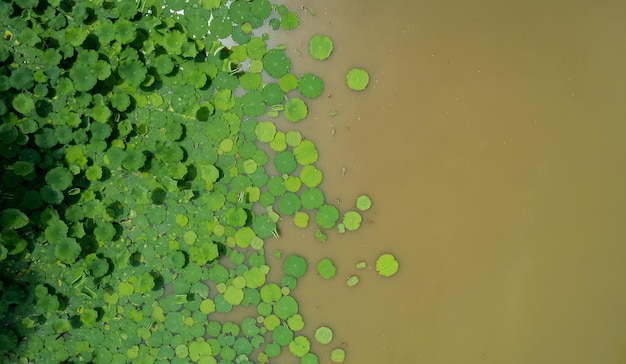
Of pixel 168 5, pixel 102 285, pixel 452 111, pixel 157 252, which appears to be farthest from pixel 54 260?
pixel 452 111

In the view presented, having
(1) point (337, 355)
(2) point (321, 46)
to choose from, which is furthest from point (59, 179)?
(1) point (337, 355)

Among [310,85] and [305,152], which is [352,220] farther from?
[310,85]

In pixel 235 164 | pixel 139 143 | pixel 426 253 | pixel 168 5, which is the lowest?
pixel 139 143

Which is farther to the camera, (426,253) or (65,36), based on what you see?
(426,253)

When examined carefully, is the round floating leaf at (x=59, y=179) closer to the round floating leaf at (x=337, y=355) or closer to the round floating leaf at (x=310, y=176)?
the round floating leaf at (x=310, y=176)

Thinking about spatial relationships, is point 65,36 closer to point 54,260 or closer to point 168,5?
point 168,5

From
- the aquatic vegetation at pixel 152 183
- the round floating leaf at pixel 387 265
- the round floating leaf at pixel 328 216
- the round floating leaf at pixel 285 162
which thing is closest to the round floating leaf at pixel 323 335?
the aquatic vegetation at pixel 152 183
